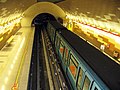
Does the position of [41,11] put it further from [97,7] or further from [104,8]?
[104,8]

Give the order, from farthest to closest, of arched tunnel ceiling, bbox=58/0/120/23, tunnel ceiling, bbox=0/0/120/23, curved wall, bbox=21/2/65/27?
curved wall, bbox=21/2/65/27 → tunnel ceiling, bbox=0/0/120/23 → arched tunnel ceiling, bbox=58/0/120/23

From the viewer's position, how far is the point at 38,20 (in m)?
29.0

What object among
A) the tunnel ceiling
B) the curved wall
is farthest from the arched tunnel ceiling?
the curved wall

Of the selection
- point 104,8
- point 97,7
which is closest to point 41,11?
point 97,7

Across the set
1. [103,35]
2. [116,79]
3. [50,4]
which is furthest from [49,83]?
[50,4]

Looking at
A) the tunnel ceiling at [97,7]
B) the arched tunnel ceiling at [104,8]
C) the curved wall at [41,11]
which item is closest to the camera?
the arched tunnel ceiling at [104,8]

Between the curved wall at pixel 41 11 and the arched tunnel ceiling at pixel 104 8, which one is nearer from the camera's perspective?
the arched tunnel ceiling at pixel 104 8

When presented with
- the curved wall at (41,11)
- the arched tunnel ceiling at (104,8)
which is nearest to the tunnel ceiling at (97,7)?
the arched tunnel ceiling at (104,8)

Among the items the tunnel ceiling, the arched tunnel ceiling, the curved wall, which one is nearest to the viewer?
the arched tunnel ceiling

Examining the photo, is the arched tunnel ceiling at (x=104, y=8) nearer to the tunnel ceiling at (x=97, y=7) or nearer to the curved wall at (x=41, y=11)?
the tunnel ceiling at (x=97, y=7)

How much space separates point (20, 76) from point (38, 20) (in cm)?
2198

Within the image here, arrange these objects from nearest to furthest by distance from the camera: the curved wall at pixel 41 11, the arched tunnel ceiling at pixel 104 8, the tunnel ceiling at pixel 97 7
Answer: the arched tunnel ceiling at pixel 104 8, the tunnel ceiling at pixel 97 7, the curved wall at pixel 41 11

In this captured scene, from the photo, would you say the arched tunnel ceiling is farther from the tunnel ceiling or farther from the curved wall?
the curved wall

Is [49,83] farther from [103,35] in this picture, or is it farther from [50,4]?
[50,4]
